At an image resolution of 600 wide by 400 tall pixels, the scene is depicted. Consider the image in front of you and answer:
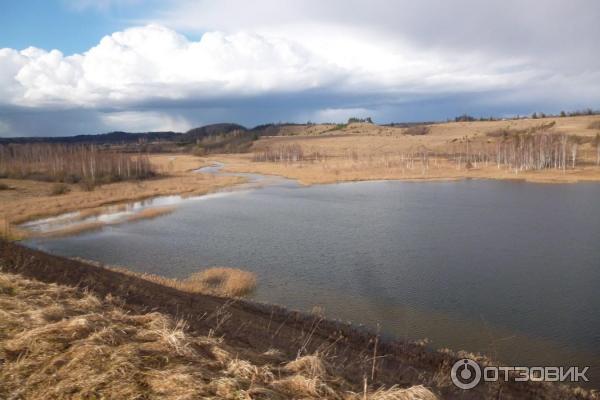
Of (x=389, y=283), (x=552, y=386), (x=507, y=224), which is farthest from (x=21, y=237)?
(x=507, y=224)

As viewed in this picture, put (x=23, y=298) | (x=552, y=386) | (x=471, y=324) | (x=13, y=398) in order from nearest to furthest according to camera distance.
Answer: (x=13, y=398)
(x=23, y=298)
(x=552, y=386)
(x=471, y=324)

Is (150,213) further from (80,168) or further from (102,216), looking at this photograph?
(80,168)

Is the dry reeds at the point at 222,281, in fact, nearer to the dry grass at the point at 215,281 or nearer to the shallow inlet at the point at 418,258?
the dry grass at the point at 215,281

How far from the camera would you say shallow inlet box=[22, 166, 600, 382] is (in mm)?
12242

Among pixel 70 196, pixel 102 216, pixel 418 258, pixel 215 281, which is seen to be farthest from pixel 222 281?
pixel 70 196

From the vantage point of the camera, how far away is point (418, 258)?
1941cm

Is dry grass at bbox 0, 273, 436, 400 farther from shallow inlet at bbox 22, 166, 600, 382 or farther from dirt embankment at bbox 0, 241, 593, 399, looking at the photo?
shallow inlet at bbox 22, 166, 600, 382

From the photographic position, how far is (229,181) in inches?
2190

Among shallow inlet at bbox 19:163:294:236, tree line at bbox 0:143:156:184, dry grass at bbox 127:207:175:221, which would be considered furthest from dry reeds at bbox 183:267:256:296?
tree line at bbox 0:143:156:184

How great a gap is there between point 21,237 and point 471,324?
24.9 metres

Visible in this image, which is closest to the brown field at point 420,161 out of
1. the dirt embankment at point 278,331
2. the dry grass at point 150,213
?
the dry grass at point 150,213

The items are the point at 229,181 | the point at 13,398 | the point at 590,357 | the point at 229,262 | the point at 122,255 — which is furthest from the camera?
the point at 229,181

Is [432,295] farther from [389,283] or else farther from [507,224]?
[507,224]

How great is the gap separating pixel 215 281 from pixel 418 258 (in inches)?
360
